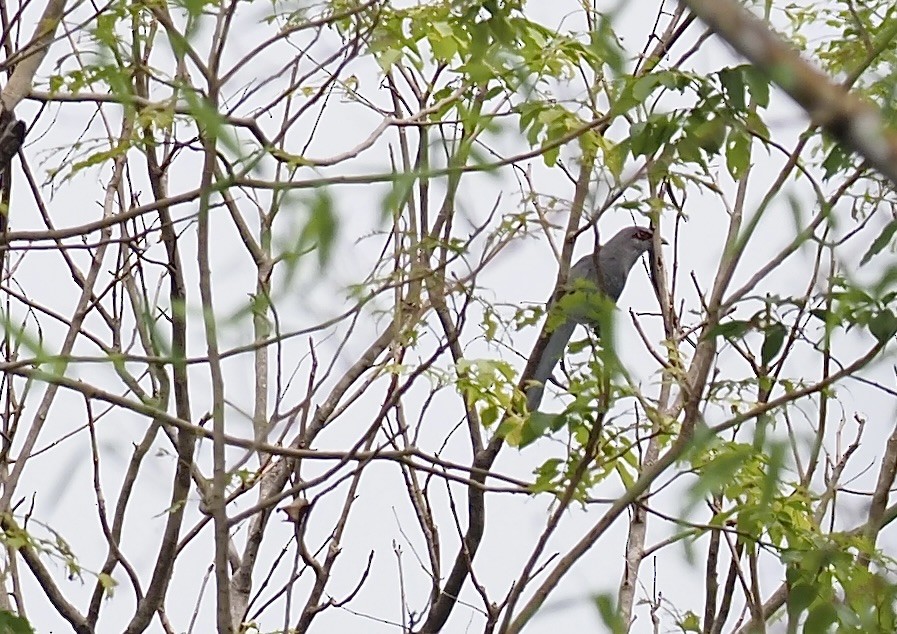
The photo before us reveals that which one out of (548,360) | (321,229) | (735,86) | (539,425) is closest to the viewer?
(321,229)

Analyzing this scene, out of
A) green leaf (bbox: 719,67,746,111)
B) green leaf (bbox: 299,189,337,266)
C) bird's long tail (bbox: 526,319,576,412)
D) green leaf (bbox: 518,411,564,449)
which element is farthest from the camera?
bird's long tail (bbox: 526,319,576,412)

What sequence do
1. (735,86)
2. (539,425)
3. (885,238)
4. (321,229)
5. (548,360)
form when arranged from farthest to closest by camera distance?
(548,360) → (539,425) → (735,86) → (885,238) → (321,229)

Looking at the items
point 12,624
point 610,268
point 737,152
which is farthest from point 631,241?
point 12,624

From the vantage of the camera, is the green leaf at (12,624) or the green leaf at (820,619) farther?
the green leaf at (12,624)

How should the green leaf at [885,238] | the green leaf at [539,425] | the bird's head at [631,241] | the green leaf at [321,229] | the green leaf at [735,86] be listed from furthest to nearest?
the bird's head at [631,241]
the green leaf at [539,425]
the green leaf at [735,86]
the green leaf at [885,238]
the green leaf at [321,229]

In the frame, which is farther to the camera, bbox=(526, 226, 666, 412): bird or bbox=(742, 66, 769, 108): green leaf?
bbox=(526, 226, 666, 412): bird

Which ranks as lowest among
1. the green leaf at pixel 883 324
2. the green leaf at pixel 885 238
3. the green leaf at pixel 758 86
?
the green leaf at pixel 883 324

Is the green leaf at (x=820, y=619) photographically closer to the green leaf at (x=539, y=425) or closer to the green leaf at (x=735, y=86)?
the green leaf at (x=539, y=425)

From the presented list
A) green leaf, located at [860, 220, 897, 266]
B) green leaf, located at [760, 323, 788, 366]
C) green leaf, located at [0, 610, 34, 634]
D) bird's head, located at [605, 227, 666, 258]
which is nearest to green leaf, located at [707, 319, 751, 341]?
green leaf, located at [760, 323, 788, 366]

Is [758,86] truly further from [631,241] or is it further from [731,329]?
[631,241]

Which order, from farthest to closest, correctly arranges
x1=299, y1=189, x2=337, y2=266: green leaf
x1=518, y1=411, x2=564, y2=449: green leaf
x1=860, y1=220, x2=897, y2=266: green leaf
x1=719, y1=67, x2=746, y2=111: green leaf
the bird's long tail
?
the bird's long tail < x1=518, y1=411, x2=564, y2=449: green leaf < x1=719, y1=67, x2=746, y2=111: green leaf < x1=860, y1=220, x2=897, y2=266: green leaf < x1=299, y1=189, x2=337, y2=266: green leaf

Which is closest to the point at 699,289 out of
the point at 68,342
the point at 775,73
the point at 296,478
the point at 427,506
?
the point at 427,506

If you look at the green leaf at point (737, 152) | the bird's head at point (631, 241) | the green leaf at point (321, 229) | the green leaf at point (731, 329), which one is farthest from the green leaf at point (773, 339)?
the bird's head at point (631, 241)

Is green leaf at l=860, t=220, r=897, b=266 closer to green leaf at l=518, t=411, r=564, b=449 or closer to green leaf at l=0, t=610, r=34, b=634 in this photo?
green leaf at l=518, t=411, r=564, b=449
